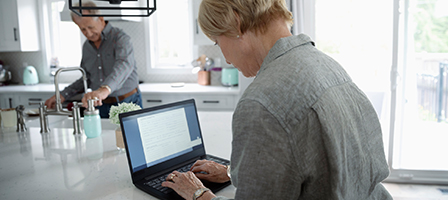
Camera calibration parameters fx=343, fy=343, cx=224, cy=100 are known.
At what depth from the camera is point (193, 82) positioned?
4633mm

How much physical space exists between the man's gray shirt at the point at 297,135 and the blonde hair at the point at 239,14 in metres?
0.11

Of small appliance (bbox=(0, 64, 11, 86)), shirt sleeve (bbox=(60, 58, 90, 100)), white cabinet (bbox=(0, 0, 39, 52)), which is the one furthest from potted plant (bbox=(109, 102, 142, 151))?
small appliance (bbox=(0, 64, 11, 86))

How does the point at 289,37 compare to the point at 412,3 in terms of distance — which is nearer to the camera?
the point at 289,37

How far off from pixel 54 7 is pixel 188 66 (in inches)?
81.4

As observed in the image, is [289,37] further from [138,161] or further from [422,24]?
[422,24]

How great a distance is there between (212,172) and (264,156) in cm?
58

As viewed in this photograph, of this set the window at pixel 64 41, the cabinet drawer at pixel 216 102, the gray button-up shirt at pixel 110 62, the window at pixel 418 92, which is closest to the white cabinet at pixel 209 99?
the cabinet drawer at pixel 216 102

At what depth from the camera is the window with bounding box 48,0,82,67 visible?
4.82 meters

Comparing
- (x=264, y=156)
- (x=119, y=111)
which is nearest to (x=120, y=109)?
(x=119, y=111)

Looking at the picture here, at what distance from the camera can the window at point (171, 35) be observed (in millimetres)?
4574

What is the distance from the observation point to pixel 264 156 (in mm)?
616

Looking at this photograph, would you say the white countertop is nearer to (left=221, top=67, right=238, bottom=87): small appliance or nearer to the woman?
(left=221, top=67, right=238, bottom=87): small appliance

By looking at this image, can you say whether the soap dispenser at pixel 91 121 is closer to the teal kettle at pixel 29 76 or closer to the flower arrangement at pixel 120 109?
the flower arrangement at pixel 120 109

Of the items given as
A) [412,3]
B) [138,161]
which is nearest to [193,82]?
[412,3]
